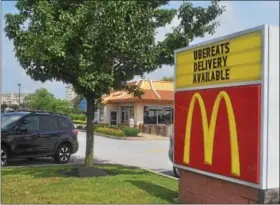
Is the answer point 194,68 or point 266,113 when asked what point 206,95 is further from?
point 266,113

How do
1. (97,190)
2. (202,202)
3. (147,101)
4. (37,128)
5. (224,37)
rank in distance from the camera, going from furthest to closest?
1. (147,101)
2. (37,128)
3. (97,190)
4. (202,202)
5. (224,37)

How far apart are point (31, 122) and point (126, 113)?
30.9 meters

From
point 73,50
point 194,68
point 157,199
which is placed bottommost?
point 157,199

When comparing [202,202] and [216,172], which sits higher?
[216,172]

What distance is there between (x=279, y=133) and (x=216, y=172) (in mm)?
1435

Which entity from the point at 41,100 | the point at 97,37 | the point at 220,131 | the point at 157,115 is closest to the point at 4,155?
the point at 97,37

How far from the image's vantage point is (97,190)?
850 cm

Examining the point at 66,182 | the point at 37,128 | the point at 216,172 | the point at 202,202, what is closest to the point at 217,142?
the point at 216,172

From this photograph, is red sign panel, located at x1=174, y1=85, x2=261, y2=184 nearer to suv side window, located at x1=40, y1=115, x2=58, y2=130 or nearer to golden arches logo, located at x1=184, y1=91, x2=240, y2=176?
golden arches logo, located at x1=184, y1=91, x2=240, y2=176

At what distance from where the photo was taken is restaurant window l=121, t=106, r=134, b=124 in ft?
145

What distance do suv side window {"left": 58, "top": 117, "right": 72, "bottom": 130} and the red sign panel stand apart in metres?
8.66

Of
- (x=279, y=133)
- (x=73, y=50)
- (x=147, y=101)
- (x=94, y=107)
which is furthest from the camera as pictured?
(x=147, y=101)

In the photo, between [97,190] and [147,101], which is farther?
[147,101]

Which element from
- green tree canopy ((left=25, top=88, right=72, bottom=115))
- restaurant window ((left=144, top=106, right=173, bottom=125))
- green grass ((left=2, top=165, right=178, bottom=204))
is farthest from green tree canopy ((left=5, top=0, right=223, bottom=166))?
green tree canopy ((left=25, top=88, right=72, bottom=115))
